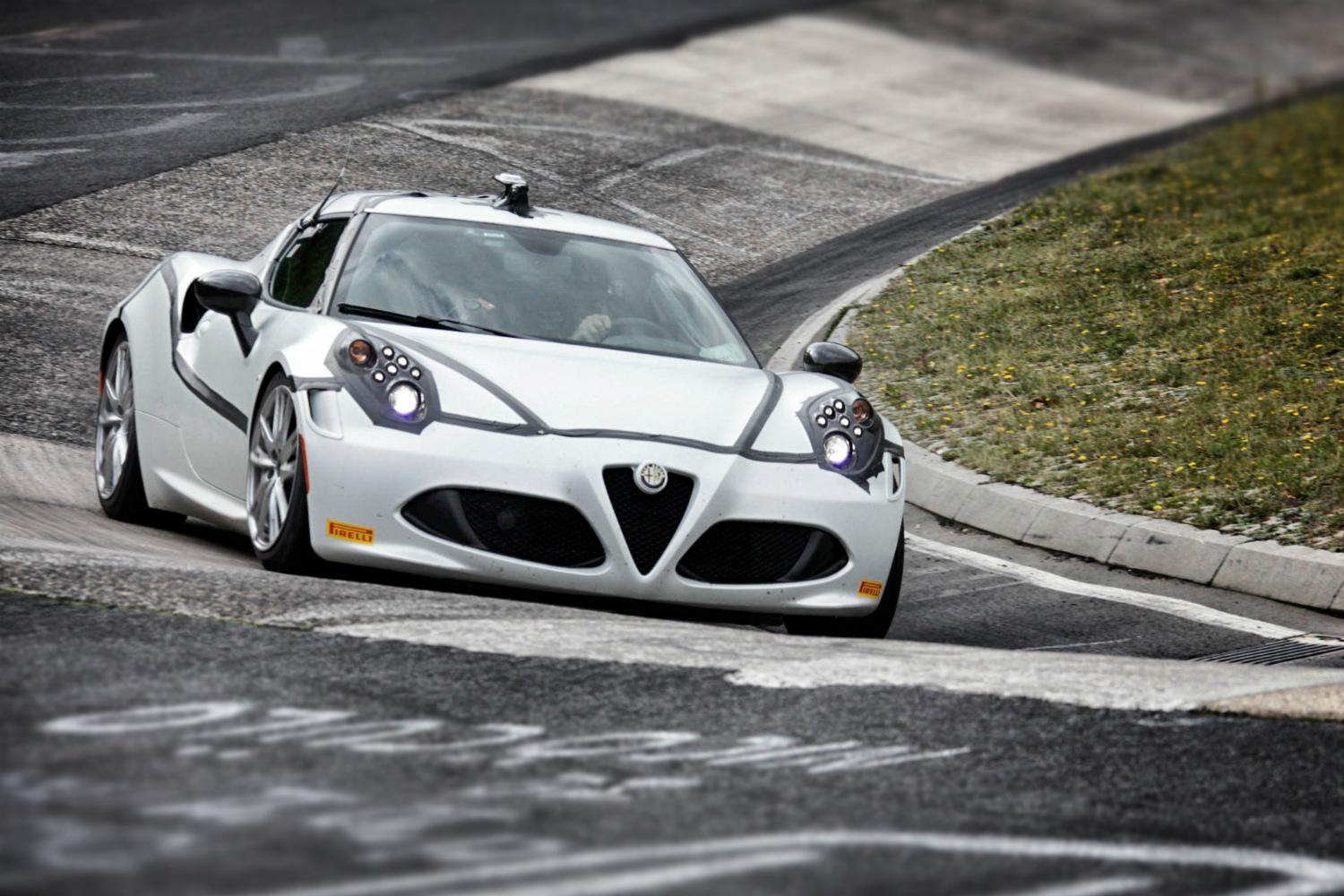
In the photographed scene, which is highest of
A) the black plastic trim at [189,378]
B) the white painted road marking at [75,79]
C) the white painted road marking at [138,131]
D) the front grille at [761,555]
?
the black plastic trim at [189,378]

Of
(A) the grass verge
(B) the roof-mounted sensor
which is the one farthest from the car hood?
(A) the grass verge

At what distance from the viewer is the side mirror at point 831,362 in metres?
7.81

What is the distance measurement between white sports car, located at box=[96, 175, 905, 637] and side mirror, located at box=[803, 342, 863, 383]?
14mm

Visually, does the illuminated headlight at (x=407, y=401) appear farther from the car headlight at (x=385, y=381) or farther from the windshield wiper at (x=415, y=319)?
the windshield wiper at (x=415, y=319)

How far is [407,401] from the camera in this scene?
666 cm

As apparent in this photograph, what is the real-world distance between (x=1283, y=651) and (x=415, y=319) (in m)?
3.31

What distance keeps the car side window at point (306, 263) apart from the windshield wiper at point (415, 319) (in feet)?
0.84

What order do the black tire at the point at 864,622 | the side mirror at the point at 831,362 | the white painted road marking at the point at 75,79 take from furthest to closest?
the white painted road marking at the point at 75,79 < the side mirror at the point at 831,362 < the black tire at the point at 864,622

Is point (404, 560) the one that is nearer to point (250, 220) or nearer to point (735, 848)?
point (735, 848)

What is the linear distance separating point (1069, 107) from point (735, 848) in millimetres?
24446

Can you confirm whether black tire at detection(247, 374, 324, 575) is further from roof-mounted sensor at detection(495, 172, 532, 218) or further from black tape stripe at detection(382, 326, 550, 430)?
roof-mounted sensor at detection(495, 172, 532, 218)

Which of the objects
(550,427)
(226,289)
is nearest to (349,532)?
(550,427)

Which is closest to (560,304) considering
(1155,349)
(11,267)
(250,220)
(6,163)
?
(1155,349)

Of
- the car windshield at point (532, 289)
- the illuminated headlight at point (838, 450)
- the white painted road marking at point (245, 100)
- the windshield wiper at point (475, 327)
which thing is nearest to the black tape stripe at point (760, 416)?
the illuminated headlight at point (838, 450)
